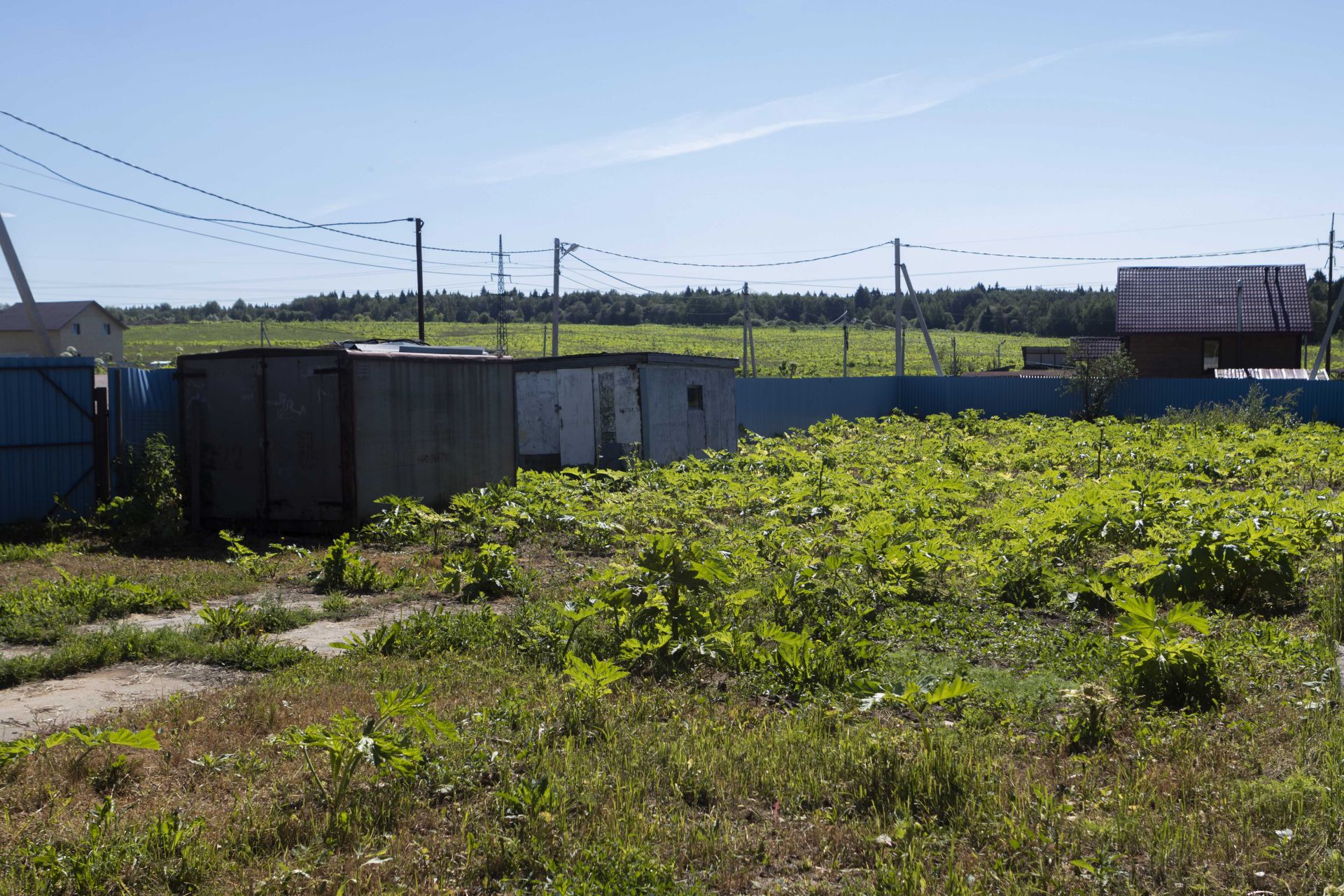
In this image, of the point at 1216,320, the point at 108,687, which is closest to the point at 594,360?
the point at 108,687

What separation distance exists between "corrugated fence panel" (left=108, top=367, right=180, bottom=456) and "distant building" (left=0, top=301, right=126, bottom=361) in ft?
172

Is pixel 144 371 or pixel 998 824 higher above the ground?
pixel 144 371

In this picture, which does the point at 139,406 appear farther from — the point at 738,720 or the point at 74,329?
the point at 74,329

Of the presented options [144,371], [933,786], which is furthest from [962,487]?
[144,371]

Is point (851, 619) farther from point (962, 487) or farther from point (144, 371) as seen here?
point (144, 371)

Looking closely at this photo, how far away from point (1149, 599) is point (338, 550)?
6590 millimetres

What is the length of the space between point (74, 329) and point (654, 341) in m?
40.3

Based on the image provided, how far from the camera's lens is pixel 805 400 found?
3014 centimetres

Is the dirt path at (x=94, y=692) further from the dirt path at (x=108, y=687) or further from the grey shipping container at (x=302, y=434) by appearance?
the grey shipping container at (x=302, y=434)

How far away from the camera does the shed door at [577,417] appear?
58.1 ft

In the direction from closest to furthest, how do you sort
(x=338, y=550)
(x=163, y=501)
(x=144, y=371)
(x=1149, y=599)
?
(x=1149, y=599) < (x=338, y=550) < (x=163, y=501) < (x=144, y=371)

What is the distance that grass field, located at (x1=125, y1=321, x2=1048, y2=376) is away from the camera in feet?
220

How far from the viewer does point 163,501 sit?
1175 centimetres

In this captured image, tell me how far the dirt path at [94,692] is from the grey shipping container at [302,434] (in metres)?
5.63
